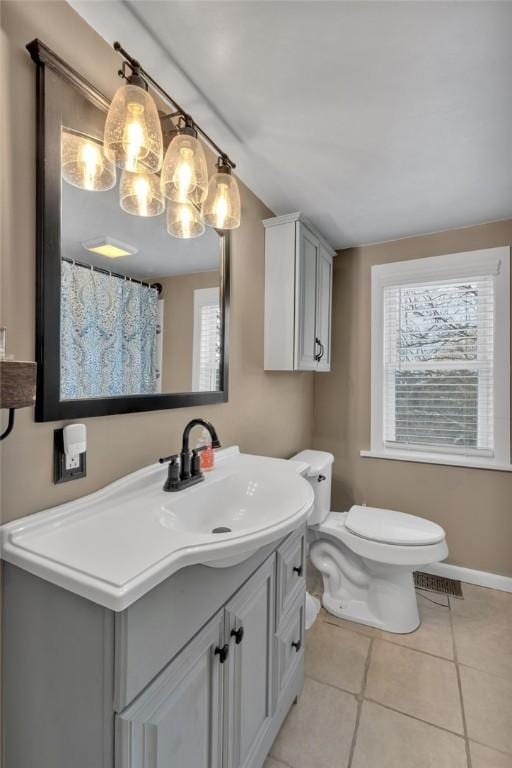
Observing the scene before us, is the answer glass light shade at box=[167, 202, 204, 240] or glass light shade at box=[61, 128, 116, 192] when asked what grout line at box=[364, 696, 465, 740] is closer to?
glass light shade at box=[167, 202, 204, 240]

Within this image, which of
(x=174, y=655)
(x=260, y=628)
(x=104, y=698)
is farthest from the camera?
(x=260, y=628)

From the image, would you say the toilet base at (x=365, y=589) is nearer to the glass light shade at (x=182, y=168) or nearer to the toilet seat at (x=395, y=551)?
the toilet seat at (x=395, y=551)

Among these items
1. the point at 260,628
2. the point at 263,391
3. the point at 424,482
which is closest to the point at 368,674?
the point at 260,628

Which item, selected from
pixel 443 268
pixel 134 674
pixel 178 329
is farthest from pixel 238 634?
pixel 443 268

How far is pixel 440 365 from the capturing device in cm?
233

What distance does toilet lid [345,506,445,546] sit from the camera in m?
1.73

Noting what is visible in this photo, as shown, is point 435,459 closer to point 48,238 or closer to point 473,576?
point 473,576

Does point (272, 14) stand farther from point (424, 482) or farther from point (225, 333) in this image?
point (424, 482)

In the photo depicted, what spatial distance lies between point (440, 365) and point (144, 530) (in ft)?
7.11

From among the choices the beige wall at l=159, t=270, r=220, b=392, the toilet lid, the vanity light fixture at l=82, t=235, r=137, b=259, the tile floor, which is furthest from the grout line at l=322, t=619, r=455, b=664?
the vanity light fixture at l=82, t=235, r=137, b=259

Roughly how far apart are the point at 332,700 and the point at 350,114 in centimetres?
228

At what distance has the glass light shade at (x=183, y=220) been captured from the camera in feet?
4.18

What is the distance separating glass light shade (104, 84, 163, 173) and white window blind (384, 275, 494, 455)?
1916mm

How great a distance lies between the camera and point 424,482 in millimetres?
2332
